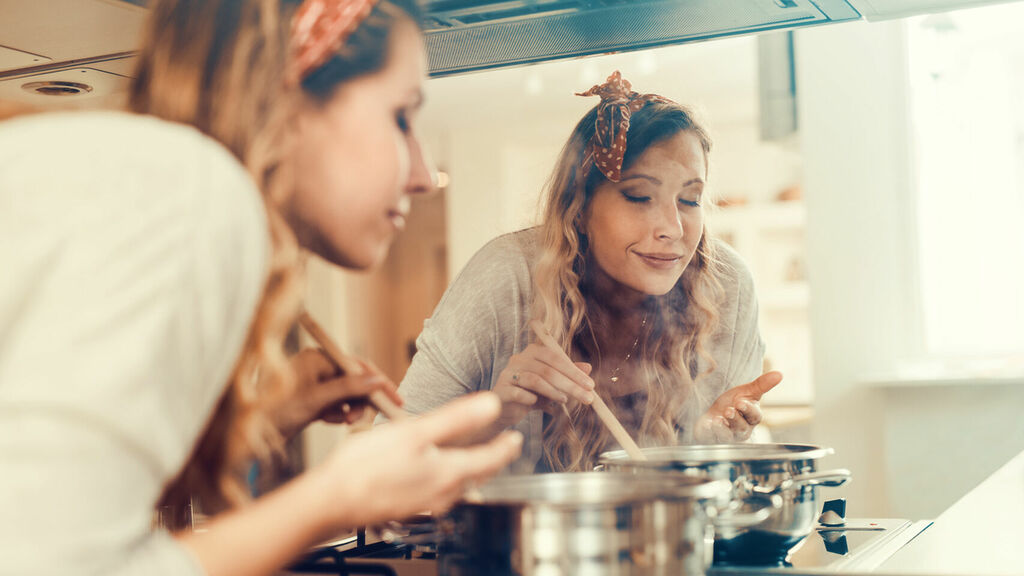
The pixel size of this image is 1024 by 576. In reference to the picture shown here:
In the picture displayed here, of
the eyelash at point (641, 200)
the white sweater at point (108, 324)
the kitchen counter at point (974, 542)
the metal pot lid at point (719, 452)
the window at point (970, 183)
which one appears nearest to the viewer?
the white sweater at point (108, 324)

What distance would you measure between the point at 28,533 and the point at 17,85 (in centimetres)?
101

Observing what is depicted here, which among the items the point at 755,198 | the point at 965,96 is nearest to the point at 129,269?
the point at 965,96

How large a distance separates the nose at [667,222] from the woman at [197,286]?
2.24 ft

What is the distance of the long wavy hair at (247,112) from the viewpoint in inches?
26.6

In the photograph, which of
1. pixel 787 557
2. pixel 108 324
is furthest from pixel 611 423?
pixel 108 324

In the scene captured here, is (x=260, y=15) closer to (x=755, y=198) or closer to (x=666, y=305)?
(x=666, y=305)

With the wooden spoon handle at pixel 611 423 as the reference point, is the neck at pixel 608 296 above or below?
above

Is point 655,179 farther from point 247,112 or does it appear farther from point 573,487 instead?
point 247,112

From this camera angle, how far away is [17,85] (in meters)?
1.32

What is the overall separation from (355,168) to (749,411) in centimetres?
81

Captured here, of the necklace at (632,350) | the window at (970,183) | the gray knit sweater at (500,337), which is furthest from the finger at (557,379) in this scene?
the window at (970,183)

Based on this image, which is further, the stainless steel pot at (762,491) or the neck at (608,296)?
the neck at (608,296)

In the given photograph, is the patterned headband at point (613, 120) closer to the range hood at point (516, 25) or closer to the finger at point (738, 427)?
the range hood at point (516, 25)

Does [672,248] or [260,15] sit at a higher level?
[260,15]
